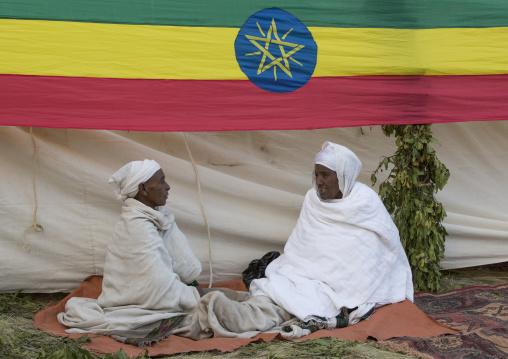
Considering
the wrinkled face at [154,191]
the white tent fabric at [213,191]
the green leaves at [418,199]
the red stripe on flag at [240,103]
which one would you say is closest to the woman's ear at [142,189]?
the wrinkled face at [154,191]

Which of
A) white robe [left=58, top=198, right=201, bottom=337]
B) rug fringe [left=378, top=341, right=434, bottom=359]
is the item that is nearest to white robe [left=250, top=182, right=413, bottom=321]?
rug fringe [left=378, top=341, right=434, bottom=359]

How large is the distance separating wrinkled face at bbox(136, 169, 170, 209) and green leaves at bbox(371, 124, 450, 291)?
1.72 meters

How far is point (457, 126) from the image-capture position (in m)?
5.51

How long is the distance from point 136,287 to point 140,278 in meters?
0.06

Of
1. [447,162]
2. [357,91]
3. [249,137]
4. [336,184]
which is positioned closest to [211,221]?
[249,137]

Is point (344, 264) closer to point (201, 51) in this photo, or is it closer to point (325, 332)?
point (325, 332)

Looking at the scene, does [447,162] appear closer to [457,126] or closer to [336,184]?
[457,126]

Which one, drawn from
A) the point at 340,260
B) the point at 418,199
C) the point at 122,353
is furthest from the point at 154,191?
the point at 418,199

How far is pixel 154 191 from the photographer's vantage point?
4191 mm

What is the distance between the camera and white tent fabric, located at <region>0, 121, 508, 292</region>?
4723 mm

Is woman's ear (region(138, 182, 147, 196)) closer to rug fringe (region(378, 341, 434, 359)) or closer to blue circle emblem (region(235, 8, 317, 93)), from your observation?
blue circle emblem (region(235, 8, 317, 93))

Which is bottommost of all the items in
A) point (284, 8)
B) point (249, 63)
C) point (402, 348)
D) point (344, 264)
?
point (402, 348)

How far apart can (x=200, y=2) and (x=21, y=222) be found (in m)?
1.95

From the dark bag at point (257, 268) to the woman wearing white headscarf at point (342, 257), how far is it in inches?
13.2
